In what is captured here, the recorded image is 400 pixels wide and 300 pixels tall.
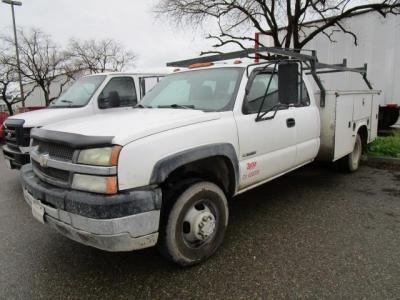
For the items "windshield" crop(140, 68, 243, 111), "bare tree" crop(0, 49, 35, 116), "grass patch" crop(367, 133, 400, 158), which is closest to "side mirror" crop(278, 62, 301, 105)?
"windshield" crop(140, 68, 243, 111)

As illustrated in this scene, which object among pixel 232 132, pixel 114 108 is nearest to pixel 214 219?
pixel 232 132

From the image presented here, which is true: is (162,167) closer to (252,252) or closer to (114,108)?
(252,252)

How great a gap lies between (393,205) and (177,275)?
3.21 meters

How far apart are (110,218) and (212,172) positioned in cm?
119

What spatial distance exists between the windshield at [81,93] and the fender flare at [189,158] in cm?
400

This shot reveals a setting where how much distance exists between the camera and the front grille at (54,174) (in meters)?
2.68

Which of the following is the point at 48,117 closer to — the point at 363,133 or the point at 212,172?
the point at 212,172

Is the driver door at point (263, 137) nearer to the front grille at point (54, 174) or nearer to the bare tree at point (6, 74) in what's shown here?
the front grille at point (54, 174)

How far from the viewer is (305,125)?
4.40 metres

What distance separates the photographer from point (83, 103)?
6.23 m

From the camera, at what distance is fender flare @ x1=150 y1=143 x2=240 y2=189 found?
8.36ft

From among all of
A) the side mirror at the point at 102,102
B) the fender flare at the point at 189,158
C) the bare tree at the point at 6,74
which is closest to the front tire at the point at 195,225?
the fender flare at the point at 189,158

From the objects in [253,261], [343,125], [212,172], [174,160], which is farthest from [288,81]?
[343,125]

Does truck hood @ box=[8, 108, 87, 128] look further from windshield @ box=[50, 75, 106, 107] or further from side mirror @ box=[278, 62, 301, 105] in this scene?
side mirror @ box=[278, 62, 301, 105]
